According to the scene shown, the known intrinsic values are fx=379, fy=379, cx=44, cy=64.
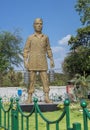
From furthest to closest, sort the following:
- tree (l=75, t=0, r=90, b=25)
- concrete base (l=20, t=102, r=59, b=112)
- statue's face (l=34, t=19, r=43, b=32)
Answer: tree (l=75, t=0, r=90, b=25), statue's face (l=34, t=19, r=43, b=32), concrete base (l=20, t=102, r=59, b=112)

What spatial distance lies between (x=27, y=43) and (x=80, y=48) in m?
22.4

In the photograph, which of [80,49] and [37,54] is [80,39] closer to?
[80,49]

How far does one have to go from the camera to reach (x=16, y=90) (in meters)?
22.3

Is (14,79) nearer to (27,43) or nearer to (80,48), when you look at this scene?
(80,48)

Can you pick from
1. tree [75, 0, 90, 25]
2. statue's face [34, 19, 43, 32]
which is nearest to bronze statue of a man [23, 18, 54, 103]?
statue's face [34, 19, 43, 32]

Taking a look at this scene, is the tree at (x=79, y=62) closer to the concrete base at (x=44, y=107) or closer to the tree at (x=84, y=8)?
the tree at (x=84, y=8)

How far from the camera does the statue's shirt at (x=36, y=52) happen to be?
40.2ft

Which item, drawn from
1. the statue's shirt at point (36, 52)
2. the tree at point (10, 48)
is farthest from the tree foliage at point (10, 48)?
the statue's shirt at point (36, 52)

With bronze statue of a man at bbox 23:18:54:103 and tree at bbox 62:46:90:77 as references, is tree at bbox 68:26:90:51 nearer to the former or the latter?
tree at bbox 62:46:90:77

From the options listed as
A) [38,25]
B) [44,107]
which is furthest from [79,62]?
[38,25]

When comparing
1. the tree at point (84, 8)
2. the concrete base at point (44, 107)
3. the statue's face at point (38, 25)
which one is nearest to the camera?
the concrete base at point (44, 107)

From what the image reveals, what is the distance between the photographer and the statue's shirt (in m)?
12.2

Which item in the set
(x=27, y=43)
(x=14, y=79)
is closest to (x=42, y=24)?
(x=27, y=43)

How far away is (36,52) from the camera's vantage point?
12.3 metres
